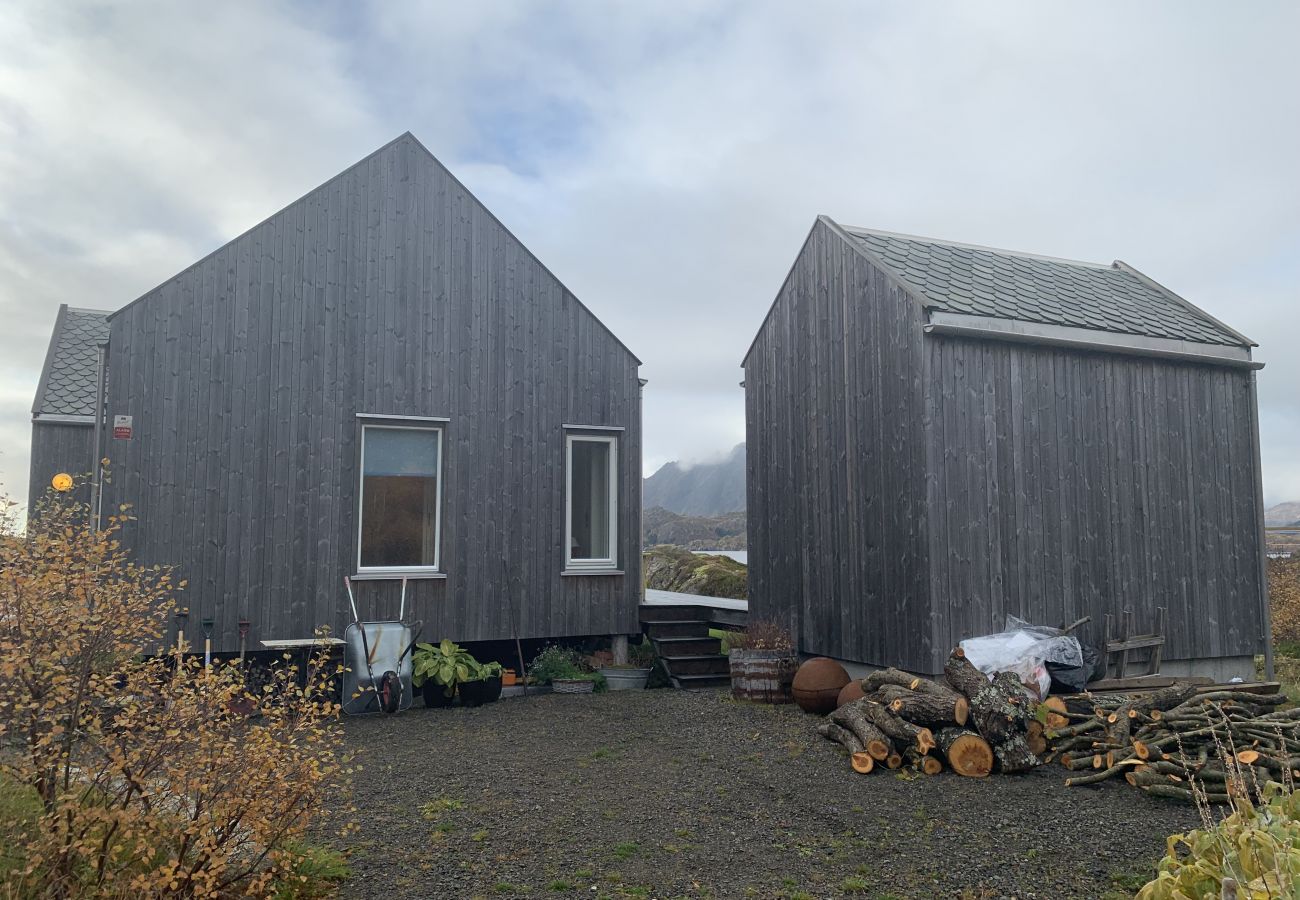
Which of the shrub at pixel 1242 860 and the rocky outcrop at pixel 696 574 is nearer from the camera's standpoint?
the shrub at pixel 1242 860

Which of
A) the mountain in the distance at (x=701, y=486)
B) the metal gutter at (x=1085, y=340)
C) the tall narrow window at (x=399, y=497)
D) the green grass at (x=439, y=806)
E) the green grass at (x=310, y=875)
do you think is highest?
the mountain in the distance at (x=701, y=486)

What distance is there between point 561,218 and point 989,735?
9.39m

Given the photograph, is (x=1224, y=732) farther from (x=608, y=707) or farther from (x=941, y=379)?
(x=608, y=707)

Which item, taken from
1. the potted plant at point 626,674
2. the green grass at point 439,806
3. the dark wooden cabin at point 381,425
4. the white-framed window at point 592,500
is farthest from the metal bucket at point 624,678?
the green grass at point 439,806

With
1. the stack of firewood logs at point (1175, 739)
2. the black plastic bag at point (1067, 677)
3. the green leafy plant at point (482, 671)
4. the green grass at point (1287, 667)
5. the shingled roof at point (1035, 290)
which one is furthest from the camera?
the green grass at point (1287, 667)

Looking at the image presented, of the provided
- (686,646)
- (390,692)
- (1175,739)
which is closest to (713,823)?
(1175,739)

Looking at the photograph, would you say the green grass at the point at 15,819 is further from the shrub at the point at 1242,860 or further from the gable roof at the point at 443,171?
the gable roof at the point at 443,171

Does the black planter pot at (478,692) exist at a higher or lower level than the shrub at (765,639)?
lower

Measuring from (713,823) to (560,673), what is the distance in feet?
17.0

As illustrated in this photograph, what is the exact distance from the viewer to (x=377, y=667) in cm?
926

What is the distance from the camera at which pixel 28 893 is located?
3330 mm

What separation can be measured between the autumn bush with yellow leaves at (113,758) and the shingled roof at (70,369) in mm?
11035

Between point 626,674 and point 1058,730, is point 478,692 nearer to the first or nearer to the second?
point 626,674

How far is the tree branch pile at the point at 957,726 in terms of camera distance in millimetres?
6438
